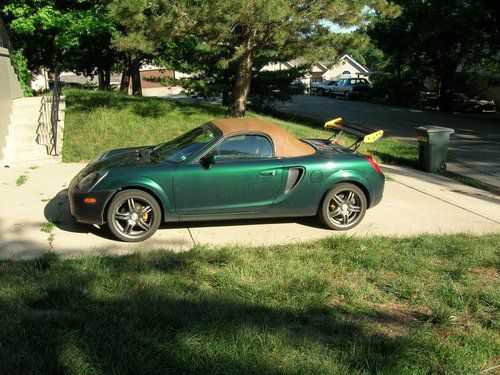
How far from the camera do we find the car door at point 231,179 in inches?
224

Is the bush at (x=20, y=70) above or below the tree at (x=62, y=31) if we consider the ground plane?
below

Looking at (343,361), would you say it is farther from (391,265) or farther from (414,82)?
(414,82)

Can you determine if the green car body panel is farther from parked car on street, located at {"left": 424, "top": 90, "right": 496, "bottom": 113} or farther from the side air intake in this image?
parked car on street, located at {"left": 424, "top": 90, "right": 496, "bottom": 113}

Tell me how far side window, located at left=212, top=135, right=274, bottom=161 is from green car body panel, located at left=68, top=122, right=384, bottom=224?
0.27ft

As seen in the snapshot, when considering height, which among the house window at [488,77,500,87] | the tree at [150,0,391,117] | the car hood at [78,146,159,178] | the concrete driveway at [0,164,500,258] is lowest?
the concrete driveway at [0,164,500,258]

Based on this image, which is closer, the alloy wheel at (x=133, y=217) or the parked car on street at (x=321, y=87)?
the alloy wheel at (x=133, y=217)

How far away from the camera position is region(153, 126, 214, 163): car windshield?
592 cm

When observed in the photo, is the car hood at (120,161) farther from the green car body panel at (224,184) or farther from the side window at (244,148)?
the side window at (244,148)

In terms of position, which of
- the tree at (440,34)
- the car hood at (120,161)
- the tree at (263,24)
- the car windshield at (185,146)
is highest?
the tree at (440,34)

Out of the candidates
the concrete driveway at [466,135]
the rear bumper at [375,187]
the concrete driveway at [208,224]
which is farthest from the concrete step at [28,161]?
the concrete driveway at [466,135]

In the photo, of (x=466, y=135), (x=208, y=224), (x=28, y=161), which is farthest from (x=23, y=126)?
(x=466, y=135)

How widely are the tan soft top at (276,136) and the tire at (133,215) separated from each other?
1214 millimetres

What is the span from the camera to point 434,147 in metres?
10.7

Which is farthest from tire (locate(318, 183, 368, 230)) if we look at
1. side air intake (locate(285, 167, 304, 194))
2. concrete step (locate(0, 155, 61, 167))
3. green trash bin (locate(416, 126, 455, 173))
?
concrete step (locate(0, 155, 61, 167))
